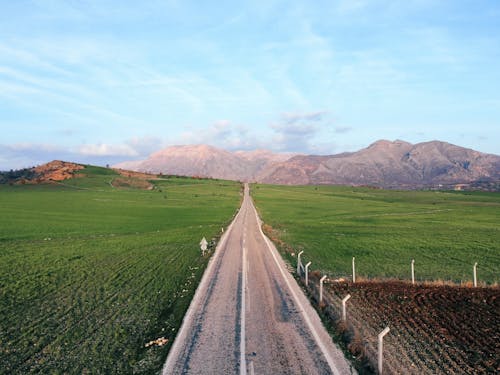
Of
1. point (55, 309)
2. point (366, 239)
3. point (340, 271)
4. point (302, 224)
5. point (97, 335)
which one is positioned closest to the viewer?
point (97, 335)

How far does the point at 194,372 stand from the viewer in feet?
43.0

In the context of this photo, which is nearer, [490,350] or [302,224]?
[490,350]

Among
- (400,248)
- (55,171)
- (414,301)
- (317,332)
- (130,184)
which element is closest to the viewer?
(317,332)

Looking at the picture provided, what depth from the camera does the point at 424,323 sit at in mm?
17844

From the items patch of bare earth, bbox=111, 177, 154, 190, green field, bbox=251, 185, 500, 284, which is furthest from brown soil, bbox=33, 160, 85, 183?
green field, bbox=251, 185, 500, 284

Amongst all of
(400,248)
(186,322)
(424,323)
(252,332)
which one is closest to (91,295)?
(186,322)

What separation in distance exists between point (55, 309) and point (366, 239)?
3883cm

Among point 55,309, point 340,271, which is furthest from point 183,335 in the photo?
point 340,271

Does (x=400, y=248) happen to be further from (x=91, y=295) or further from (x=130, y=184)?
(x=130, y=184)

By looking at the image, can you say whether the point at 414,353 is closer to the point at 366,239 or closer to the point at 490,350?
the point at 490,350

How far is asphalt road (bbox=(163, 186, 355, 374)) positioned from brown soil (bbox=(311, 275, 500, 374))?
1625mm

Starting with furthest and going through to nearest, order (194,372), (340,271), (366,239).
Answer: (366,239), (340,271), (194,372)

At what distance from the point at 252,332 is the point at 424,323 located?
861 centimetres

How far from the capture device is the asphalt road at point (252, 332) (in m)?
13.6
